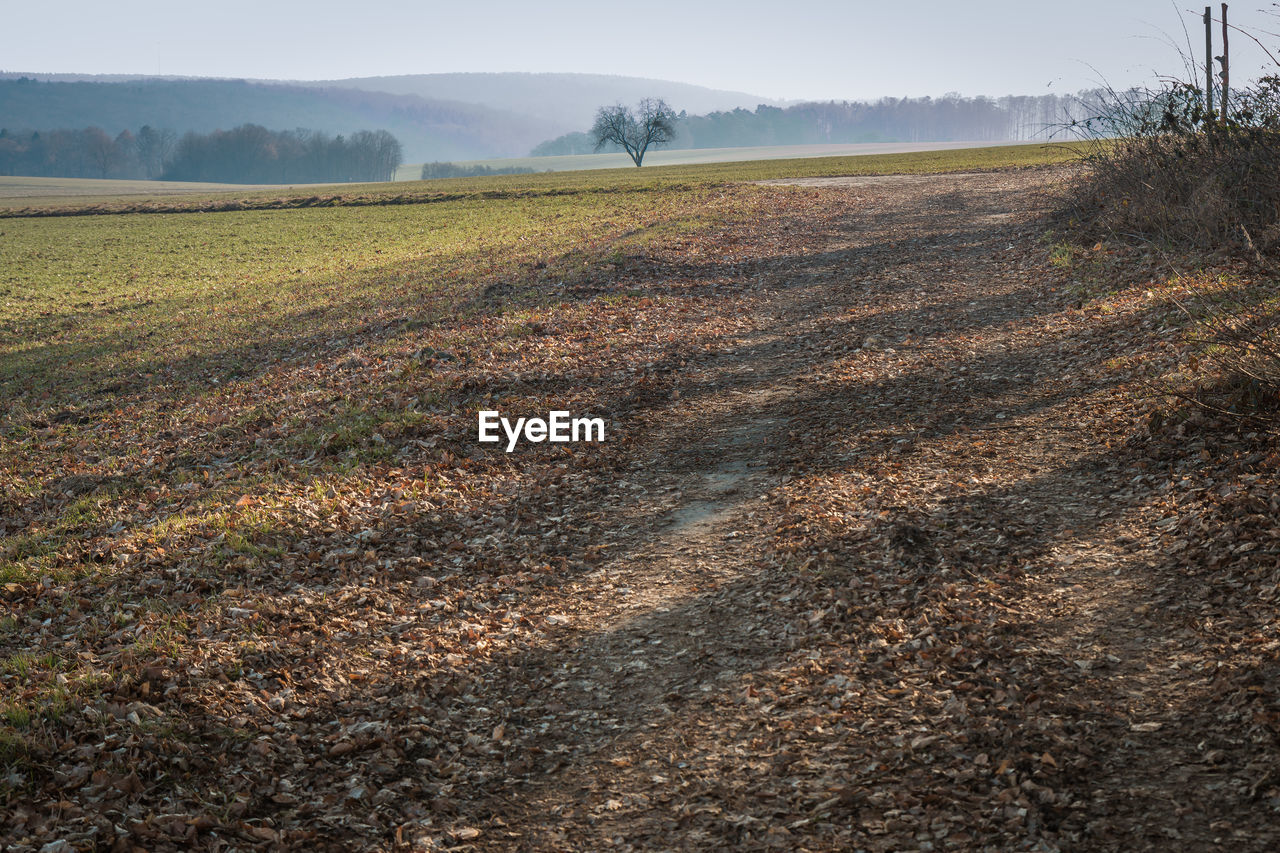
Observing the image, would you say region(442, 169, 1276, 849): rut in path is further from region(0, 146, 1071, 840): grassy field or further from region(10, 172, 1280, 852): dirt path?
region(0, 146, 1071, 840): grassy field

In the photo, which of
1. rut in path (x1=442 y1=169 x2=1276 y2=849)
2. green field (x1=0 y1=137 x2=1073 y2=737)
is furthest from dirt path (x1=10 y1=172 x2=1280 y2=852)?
green field (x1=0 y1=137 x2=1073 y2=737)

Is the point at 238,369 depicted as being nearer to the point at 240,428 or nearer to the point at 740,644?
the point at 240,428

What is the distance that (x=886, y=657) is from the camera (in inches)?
227

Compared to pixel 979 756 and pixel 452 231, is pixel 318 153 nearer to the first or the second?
pixel 452 231

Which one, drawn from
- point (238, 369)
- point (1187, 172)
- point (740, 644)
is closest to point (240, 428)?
point (238, 369)

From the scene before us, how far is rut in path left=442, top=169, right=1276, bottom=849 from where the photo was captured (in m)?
4.43

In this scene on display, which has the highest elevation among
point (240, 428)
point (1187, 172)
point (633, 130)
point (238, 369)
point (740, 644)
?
point (633, 130)

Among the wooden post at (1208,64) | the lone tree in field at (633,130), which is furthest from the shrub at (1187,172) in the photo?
the lone tree in field at (633,130)

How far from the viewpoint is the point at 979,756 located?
4.69 metres

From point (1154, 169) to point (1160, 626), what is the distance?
15.2 m
